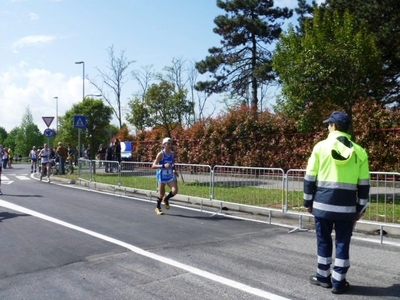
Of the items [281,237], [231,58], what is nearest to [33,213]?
[281,237]

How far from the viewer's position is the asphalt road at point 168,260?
16.9ft

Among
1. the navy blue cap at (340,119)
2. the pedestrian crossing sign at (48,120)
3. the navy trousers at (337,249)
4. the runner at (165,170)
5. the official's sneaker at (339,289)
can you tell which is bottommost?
the official's sneaker at (339,289)

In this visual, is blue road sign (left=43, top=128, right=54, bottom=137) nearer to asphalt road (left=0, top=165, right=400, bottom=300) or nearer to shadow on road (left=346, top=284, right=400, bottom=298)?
asphalt road (left=0, top=165, right=400, bottom=300)

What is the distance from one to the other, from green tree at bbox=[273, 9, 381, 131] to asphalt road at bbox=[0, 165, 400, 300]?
14.3ft

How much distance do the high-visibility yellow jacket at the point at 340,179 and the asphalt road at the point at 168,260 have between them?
2.97ft

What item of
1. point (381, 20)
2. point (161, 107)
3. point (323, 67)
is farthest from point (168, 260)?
point (161, 107)

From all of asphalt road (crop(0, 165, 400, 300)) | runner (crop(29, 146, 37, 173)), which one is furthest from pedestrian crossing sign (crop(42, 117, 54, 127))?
asphalt road (crop(0, 165, 400, 300))

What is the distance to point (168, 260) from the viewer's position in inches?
252

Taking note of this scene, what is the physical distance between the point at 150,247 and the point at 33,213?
4.64 metres

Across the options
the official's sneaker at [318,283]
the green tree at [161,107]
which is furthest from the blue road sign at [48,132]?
the official's sneaker at [318,283]

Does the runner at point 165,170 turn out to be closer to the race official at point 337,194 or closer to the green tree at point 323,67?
the green tree at point 323,67

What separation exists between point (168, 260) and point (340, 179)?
266 centimetres

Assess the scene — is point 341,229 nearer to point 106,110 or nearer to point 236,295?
point 236,295

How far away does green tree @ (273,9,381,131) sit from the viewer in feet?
39.1
